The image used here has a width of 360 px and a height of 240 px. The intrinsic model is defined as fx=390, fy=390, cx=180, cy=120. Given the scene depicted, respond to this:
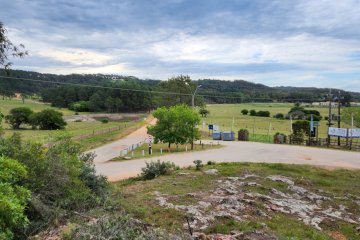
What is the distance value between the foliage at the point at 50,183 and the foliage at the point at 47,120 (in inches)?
2636

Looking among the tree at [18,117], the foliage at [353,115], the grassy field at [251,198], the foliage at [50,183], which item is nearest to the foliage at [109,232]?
the foliage at [50,183]

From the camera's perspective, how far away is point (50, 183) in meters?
10.5

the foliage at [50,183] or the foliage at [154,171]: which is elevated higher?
the foliage at [50,183]

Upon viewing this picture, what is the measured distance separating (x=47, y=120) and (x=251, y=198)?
67.1m

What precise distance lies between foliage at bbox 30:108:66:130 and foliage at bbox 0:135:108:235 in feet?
A: 220

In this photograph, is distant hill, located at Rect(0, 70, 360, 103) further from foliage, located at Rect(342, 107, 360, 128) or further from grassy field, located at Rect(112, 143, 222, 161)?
grassy field, located at Rect(112, 143, 222, 161)

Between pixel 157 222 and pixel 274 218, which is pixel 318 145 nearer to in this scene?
pixel 274 218

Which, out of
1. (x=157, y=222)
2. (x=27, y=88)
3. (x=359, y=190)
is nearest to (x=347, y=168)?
(x=359, y=190)

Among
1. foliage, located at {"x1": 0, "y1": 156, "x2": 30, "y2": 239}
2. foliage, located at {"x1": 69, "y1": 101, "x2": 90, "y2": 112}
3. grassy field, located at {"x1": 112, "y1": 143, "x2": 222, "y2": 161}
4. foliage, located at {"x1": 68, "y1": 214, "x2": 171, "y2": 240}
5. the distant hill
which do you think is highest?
the distant hill

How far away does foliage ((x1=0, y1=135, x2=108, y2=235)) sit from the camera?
9.11 metres

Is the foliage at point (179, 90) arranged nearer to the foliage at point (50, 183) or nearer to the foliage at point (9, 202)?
the foliage at point (50, 183)

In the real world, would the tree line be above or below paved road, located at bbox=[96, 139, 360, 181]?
above

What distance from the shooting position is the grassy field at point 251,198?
11.7 meters

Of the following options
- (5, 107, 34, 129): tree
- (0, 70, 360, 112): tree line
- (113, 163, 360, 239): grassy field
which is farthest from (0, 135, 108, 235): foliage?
(0, 70, 360, 112): tree line
